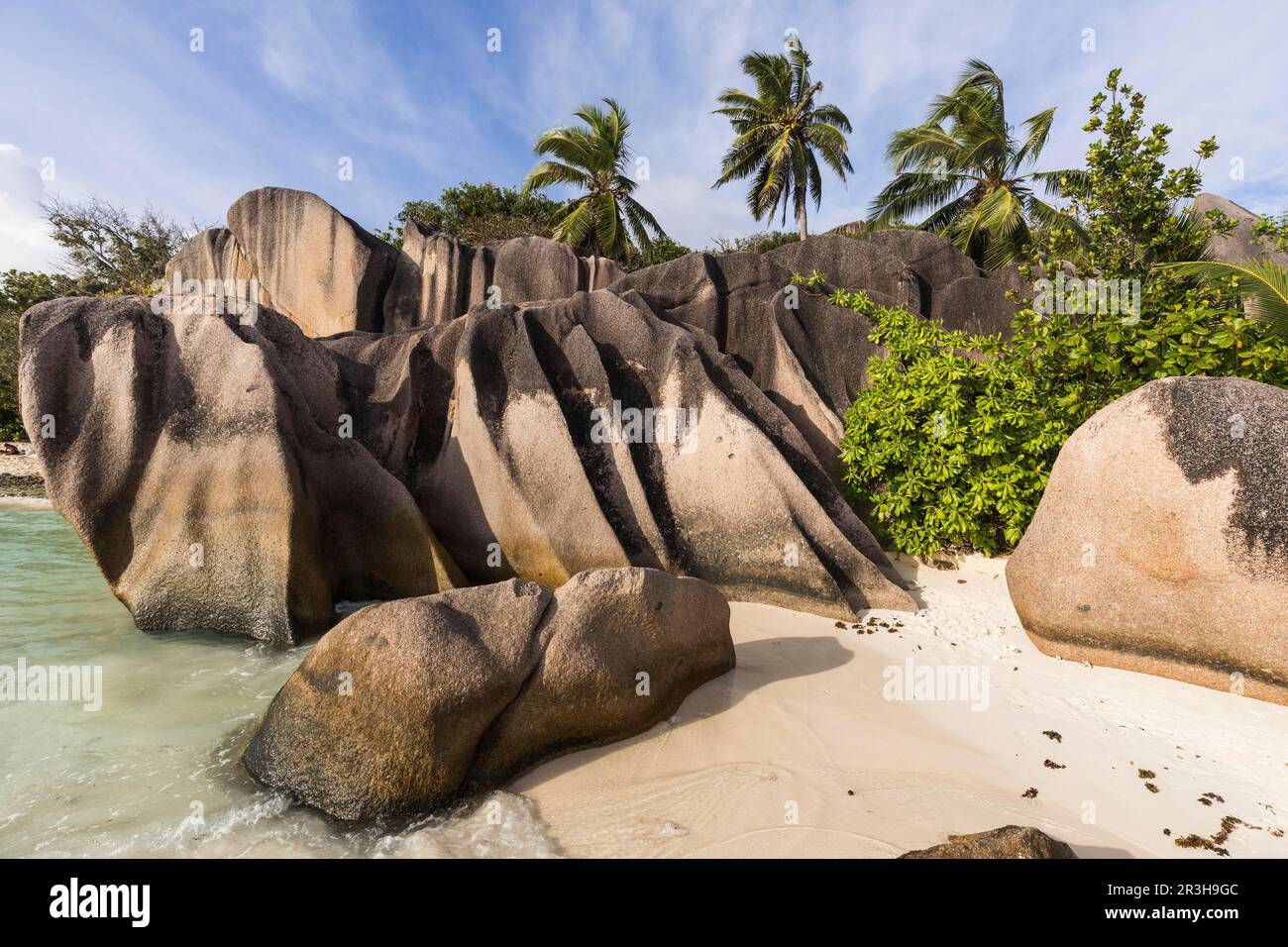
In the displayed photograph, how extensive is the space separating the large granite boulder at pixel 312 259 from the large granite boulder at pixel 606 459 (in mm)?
6439

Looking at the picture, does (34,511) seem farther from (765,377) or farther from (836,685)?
(836,685)

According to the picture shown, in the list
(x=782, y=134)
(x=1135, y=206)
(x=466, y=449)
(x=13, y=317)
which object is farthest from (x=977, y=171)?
(x=13, y=317)

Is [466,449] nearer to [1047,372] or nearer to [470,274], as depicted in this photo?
[1047,372]

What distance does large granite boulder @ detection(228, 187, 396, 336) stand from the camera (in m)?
12.6

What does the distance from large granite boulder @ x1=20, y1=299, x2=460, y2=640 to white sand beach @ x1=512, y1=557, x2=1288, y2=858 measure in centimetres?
346

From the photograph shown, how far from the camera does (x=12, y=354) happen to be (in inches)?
687

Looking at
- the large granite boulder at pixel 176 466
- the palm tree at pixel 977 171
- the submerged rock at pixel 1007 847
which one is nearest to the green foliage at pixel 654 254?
the palm tree at pixel 977 171

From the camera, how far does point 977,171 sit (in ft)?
55.8

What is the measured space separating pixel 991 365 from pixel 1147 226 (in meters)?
2.47

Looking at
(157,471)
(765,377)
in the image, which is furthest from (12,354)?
(765,377)

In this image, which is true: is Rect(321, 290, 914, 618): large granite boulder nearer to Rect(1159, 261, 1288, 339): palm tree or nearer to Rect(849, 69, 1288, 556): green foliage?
Rect(849, 69, 1288, 556): green foliage

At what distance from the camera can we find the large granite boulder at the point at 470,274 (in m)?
13.1

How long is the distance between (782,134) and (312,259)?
14884mm
